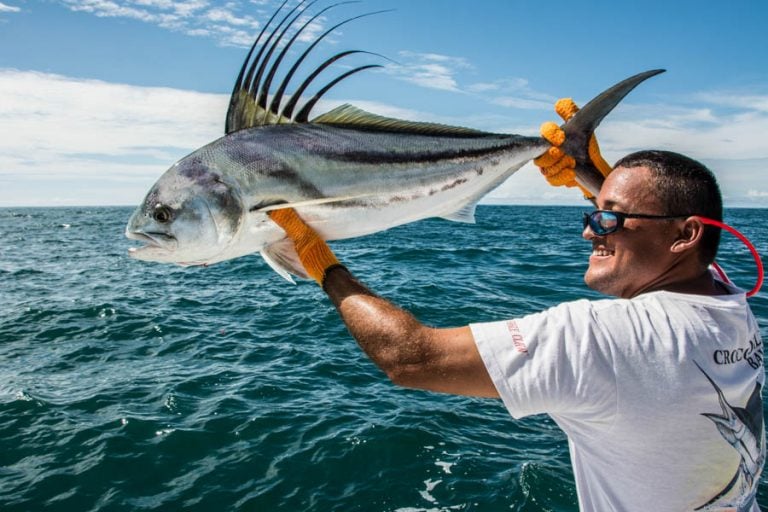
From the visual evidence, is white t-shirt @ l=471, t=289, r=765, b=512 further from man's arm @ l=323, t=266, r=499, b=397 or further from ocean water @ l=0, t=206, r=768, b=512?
ocean water @ l=0, t=206, r=768, b=512

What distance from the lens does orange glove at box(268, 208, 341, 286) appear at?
7.70 ft

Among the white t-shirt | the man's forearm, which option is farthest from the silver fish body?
the white t-shirt

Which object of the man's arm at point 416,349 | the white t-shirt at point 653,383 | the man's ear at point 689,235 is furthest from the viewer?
the man's ear at point 689,235

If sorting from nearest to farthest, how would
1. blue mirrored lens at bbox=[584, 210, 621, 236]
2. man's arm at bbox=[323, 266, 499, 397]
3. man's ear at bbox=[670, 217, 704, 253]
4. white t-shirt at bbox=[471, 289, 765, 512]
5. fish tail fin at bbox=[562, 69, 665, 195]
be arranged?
white t-shirt at bbox=[471, 289, 765, 512], man's arm at bbox=[323, 266, 499, 397], man's ear at bbox=[670, 217, 704, 253], blue mirrored lens at bbox=[584, 210, 621, 236], fish tail fin at bbox=[562, 69, 665, 195]

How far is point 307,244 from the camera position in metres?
2.39

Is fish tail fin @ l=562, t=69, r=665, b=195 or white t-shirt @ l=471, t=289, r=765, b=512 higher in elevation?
fish tail fin @ l=562, t=69, r=665, b=195

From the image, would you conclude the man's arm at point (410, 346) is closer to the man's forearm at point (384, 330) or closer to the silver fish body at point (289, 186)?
the man's forearm at point (384, 330)

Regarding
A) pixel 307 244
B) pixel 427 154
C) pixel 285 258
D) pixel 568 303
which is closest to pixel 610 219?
pixel 568 303

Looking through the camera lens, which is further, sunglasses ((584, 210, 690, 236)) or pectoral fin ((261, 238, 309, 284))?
pectoral fin ((261, 238, 309, 284))

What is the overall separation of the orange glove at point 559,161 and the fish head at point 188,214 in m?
1.65

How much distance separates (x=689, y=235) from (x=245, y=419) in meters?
5.61

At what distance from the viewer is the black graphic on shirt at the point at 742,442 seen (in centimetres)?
168

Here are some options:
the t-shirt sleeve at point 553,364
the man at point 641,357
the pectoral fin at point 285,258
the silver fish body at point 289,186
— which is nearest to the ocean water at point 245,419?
the pectoral fin at point 285,258

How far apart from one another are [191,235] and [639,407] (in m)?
1.82
